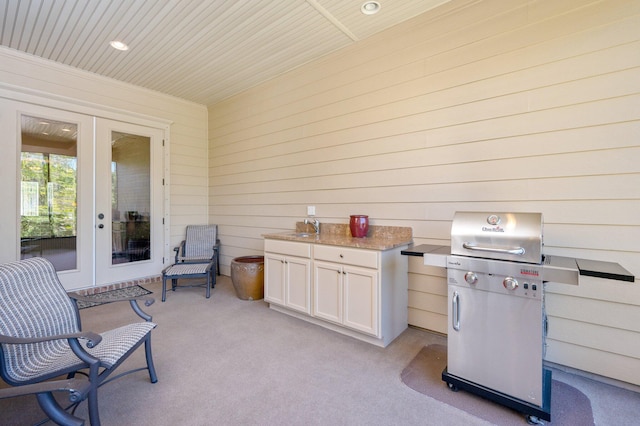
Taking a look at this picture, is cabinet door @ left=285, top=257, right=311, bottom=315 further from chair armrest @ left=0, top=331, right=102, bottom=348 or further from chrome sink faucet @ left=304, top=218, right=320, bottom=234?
chair armrest @ left=0, top=331, right=102, bottom=348

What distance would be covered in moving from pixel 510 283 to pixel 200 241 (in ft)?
14.5

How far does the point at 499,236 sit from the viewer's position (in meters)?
1.81

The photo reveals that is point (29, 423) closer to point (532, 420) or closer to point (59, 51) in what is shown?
point (532, 420)

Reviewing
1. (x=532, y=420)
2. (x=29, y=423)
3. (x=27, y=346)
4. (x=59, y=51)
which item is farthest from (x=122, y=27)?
(x=532, y=420)

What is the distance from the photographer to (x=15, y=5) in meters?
2.68

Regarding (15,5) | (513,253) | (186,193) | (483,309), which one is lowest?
(483,309)

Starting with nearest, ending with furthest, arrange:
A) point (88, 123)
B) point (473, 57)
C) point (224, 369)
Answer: point (224, 369), point (473, 57), point (88, 123)

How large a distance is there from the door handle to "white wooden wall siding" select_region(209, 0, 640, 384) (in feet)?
2.79

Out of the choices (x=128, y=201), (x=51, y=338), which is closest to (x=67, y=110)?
(x=128, y=201)

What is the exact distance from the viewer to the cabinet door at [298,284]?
3.04 m

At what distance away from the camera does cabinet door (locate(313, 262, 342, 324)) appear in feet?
9.12

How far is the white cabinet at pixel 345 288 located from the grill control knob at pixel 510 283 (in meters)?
0.95

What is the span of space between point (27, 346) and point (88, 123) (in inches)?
134

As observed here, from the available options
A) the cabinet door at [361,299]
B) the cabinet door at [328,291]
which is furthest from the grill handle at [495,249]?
the cabinet door at [328,291]
